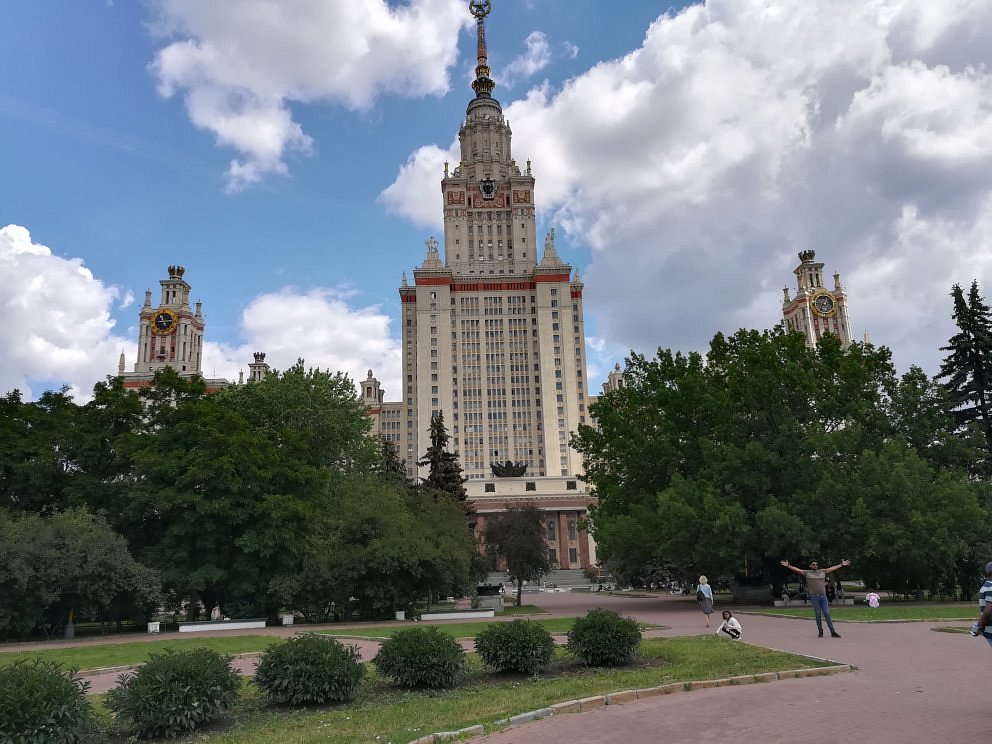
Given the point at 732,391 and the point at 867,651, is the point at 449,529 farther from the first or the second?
the point at 867,651

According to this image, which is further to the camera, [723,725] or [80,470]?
[80,470]

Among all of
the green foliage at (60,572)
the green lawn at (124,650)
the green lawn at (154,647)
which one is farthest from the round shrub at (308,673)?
the green foliage at (60,572)

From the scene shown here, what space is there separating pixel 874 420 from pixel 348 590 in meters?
24.5

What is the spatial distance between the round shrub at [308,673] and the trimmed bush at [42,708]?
2.56m

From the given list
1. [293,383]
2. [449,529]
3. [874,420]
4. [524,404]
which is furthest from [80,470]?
[524,404]

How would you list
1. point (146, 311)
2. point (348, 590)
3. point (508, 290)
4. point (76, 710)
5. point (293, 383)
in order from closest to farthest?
point (76, 710) < point (348, 590) < point (293, 383) < point (146, 311) < point (508, 290)

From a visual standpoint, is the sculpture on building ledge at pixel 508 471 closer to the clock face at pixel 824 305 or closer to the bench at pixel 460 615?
the clock face at pixel 824 305

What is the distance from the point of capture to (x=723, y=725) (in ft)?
27.3

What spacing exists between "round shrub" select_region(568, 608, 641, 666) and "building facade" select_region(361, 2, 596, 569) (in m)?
92.9

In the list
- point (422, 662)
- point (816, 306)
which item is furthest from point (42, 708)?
point (816, 306)

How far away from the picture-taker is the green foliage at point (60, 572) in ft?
81.5

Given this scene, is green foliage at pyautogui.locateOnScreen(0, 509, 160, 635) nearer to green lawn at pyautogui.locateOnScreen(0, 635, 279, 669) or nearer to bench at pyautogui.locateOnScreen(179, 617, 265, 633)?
bench at pyautogui.locateOnScreen(179, 617, 265, 633)

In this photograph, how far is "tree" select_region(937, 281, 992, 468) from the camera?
3766 cm

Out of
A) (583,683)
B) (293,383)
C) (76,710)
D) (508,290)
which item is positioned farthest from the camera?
(508,290)
